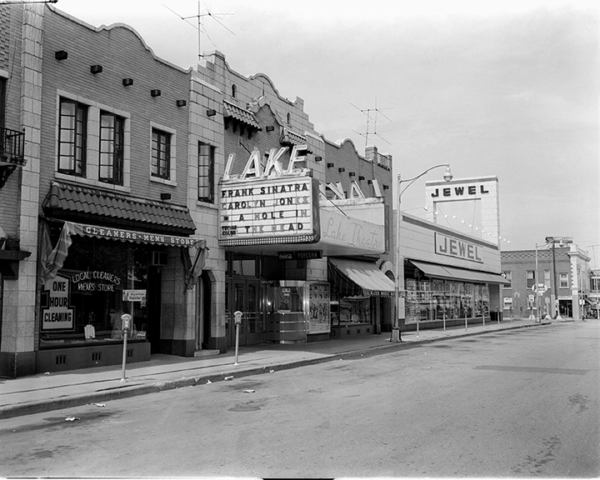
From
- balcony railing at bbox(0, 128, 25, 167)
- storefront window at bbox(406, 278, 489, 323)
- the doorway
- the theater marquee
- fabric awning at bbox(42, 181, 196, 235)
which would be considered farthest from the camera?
storefront window at bbox(406, 278, 489, 323)

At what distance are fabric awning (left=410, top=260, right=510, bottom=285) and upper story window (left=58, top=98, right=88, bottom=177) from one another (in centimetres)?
2360

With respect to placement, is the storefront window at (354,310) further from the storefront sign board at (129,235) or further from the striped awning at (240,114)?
the storefront sign board at (129,235)

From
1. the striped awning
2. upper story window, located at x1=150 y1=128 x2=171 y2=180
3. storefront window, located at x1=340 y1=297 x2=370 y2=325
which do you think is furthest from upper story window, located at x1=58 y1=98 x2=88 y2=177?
storefront window, located at x1=340 y1=297 x2=370 y2=325

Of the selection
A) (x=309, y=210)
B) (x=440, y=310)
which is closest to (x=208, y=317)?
(x=309, y=210)

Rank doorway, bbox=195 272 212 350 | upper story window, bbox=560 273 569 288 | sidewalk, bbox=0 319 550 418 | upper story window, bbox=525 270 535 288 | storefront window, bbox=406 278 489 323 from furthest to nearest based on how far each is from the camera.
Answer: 1. upper story window, bbox=525 270 535 288
2. upper story window, bbox=560 273 569 288
3. storefront window, bbox=406 278 489 323
4. doorway, bbox=195 272 212 350
5. sidewalk, bbox=0 319 550 418

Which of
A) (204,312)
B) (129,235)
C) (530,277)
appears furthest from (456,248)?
(530,277)

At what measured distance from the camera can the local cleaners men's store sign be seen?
18641mm

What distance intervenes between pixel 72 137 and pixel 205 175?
516 centimetres

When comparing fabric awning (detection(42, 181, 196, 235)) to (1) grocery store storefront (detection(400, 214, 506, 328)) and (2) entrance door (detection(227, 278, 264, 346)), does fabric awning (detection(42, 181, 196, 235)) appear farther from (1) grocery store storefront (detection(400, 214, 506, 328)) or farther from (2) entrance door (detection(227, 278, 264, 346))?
(1) grocery store storefront (detection(400, 214, 506, 328))

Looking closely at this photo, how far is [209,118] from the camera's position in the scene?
65.4 feet

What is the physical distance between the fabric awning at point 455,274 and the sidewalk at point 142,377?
16.1 meters

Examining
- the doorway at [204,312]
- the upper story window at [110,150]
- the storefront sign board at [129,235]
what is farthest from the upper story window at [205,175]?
the upper story window at [110,150]

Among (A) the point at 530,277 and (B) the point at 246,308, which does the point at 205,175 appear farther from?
(A) the point at 530,277

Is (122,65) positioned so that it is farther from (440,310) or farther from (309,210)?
(440,310)
